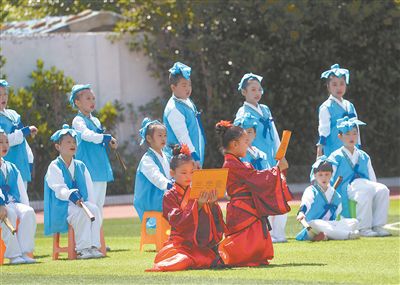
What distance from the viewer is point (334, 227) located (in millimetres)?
12273

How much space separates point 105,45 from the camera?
68.9 ft

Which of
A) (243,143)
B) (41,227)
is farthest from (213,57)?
(243,143)

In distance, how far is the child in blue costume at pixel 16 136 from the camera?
A: 12.7 meters

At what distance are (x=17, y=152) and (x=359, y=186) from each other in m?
3.69

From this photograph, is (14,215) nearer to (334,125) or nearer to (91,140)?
(91,140)

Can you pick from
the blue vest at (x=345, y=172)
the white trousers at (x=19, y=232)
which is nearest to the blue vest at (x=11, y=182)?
the white trousers at (x=19, y=232)

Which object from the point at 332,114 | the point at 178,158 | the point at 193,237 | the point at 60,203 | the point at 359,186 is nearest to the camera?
the point at 193,237

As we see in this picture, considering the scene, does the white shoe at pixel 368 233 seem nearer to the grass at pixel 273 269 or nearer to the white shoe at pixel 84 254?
the grass at pixel 273 269

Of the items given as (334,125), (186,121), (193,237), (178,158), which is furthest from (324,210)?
(193,237)

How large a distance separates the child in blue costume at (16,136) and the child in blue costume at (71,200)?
104 cm

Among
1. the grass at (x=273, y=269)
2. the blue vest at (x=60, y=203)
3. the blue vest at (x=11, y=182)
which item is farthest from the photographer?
the blue vest at (x=60, y=203)

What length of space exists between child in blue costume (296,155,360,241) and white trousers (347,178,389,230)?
0.25m

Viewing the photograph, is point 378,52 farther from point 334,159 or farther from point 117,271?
point 117,271

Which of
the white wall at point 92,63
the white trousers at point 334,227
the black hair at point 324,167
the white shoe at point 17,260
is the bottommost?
the white shoe at point 17,260
